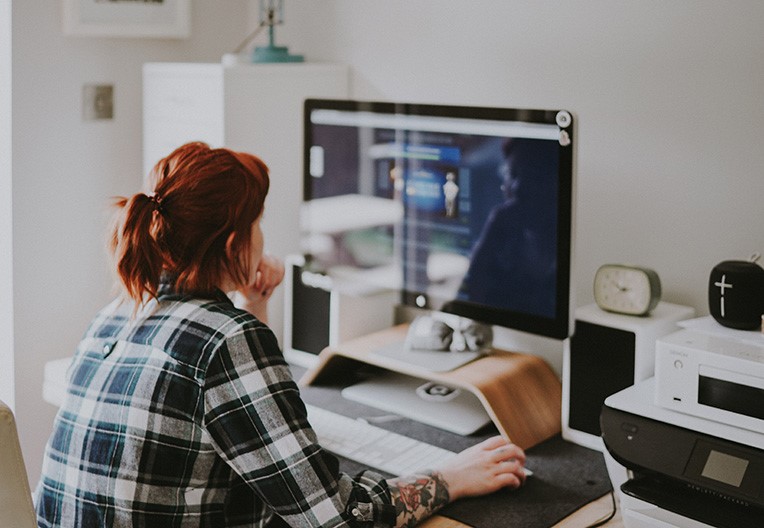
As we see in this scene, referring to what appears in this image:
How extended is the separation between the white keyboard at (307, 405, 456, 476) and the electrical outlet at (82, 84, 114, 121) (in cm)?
100

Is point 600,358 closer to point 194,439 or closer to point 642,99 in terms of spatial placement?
point 642,99

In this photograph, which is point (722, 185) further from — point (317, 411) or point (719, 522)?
point (317, 411)

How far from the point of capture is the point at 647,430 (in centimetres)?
158

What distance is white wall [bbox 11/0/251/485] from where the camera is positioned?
240cm

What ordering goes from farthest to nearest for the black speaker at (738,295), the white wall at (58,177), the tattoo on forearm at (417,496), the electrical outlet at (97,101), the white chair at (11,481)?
1. the electrical outlet at (97,101)
2. the white wall at (58,177)
3. the black speaker at (738,295)
4. the tattoo on forearm at (417,496)
5. the white chair at (11,481)

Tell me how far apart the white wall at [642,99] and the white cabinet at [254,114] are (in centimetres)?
33

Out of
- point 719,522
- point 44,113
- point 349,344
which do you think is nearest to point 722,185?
point 719,522

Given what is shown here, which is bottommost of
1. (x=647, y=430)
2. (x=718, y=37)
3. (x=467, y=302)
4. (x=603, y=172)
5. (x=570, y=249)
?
(x=647, y=430)

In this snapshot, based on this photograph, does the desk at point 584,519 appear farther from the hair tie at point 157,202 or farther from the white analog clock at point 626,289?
the hair tie at point 157,202

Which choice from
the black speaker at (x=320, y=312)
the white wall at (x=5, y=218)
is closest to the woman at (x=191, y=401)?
the black speaker at (x=320, y=312)

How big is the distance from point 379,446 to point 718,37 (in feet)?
3.15

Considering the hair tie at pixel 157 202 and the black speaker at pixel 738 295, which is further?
the black speaker at pixel 738 295

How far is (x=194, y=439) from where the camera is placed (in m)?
1.41

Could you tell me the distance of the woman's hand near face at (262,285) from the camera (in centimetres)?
191
